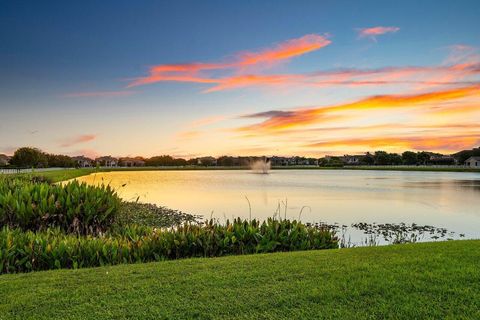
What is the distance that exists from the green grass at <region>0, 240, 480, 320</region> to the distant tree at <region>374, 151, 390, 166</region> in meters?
113

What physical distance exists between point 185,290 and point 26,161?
74.4m

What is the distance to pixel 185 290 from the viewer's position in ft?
13.6

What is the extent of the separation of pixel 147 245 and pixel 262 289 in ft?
9.82

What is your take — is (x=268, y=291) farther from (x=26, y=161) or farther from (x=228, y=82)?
(x=26, y=161)

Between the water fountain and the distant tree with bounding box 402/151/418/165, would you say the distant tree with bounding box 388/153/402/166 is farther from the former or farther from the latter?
the water fountain

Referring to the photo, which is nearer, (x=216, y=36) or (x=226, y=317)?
(x=226, y=317)

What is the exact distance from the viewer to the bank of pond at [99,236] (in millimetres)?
5883

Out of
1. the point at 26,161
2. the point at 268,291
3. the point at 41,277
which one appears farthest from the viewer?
the point at 26,161

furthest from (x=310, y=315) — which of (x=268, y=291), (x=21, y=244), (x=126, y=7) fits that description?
(x=126, y=7)

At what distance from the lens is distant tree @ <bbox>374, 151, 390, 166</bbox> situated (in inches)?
4390

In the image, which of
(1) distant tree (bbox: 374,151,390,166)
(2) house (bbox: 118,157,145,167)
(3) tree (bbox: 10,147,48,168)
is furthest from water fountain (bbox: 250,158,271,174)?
(2) house (bbox: 118,157,145,167)

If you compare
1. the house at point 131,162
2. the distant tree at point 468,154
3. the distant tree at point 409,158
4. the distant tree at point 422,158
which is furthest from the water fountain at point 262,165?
the distant tree at point 468,154

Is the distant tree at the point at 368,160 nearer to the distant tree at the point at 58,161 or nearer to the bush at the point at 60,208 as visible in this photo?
the distant tree at the point at 58,161

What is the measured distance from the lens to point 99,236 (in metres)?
7.25
